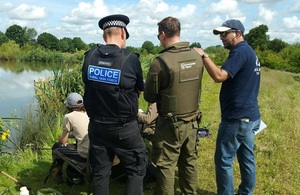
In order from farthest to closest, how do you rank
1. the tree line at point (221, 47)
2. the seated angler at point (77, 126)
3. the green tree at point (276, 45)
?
the green tree at point (276, 45) < the tree line at point (221, 47) < the seated angler at point (77, 126)

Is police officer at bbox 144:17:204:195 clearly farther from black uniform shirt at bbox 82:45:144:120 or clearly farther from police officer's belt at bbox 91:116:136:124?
police officer's belt at bbox 91:116:136:124

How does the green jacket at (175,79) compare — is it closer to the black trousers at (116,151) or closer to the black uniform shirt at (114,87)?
the black uniform shirt at (114,87)

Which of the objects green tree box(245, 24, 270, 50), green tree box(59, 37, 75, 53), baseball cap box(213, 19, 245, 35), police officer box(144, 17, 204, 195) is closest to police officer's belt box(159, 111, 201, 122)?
police officer box(144, 17, 204, 195)

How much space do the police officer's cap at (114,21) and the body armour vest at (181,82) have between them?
0.48 metres

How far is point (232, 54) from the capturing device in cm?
295

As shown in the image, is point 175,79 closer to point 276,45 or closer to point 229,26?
point 229,26

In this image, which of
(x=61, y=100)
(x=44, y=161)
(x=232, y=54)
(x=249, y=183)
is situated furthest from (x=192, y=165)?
(x=61, y=100)

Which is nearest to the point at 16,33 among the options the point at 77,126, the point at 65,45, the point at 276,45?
the point at 65,45

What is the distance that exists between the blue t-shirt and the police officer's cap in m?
1.06

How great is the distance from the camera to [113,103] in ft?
8.93

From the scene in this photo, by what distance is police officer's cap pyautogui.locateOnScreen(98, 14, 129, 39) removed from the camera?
108 inches

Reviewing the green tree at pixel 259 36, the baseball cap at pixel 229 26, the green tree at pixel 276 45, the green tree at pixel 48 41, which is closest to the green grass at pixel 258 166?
the baseball cap at pixel 229 26

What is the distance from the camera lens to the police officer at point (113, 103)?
105 inches

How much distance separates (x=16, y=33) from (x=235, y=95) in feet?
276
